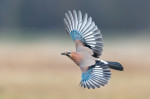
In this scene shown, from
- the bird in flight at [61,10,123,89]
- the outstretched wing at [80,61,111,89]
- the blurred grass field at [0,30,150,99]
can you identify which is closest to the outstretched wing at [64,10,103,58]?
the bird in flight at [61,10,123,89]

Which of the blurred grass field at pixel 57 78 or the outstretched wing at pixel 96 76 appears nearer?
the outstretched wing at pixel 96 76

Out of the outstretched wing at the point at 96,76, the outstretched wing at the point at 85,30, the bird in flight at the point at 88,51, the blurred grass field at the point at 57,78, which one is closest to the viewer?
the outstretched wing at the point at 96,76

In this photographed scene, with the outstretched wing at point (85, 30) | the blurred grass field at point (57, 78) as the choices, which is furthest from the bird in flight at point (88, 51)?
the blurred grass field at point (57, 78)

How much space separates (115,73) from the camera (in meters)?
14.8

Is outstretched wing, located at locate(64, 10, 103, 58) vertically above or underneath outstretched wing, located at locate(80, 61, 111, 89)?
above

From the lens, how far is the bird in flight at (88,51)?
8.37 m

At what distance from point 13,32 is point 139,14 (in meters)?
8.38

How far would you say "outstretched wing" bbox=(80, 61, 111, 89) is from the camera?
8.22 metres

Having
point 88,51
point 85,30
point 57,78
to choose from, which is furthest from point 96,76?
point 57,78

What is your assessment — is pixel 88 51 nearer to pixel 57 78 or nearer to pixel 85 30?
pixel 85 30

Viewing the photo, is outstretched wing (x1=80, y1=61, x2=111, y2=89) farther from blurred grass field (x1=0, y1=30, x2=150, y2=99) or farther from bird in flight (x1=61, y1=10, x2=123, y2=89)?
blurred grass field (x1=0, y1=30, x2=150, y2=99)

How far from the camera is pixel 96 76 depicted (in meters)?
8.38

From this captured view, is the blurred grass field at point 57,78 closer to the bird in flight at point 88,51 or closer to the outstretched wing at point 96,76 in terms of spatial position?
the bird in flight at point 88,51

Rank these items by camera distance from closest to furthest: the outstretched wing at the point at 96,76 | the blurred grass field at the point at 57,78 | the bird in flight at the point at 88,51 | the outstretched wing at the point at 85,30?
the outstretched wing at the point at 96,76
the bird in flight at the point at 88,51
the outstretched wing at the point at 85,30
the blurred grass field at the point at 57,78
